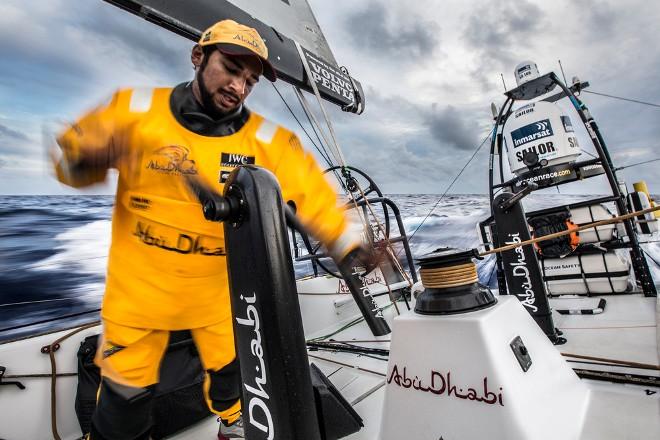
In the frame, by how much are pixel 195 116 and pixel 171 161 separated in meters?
0.18

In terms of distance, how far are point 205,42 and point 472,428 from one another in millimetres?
1281

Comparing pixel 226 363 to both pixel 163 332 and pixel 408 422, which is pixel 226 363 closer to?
pixel 163 332

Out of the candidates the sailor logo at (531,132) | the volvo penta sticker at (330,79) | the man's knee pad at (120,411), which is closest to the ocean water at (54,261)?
the sailor logo at (531,132)

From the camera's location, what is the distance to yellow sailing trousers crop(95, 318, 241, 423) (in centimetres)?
116

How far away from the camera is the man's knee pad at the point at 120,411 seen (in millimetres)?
1152

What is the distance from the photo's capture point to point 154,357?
125 centimetres

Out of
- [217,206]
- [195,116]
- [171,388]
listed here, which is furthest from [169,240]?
[171,388]

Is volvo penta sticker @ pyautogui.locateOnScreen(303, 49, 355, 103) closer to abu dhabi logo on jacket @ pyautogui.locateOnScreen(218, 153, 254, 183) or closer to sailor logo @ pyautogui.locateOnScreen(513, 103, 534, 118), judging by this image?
sailor logo @ pyautogui.locateOnScreen(513, 103, 534, 118)

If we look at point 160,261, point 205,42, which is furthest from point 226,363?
point 205,42

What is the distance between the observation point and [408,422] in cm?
74

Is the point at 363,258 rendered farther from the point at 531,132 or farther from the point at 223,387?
the point at 531,132

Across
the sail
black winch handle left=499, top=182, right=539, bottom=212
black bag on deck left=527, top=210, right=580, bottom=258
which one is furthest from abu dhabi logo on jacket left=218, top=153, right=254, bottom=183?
black bag on deck left=527, top=210, right=580, bottom=258

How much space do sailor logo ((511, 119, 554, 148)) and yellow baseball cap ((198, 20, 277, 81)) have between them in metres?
3.87

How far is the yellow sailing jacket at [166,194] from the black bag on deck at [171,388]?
0.54 metres
